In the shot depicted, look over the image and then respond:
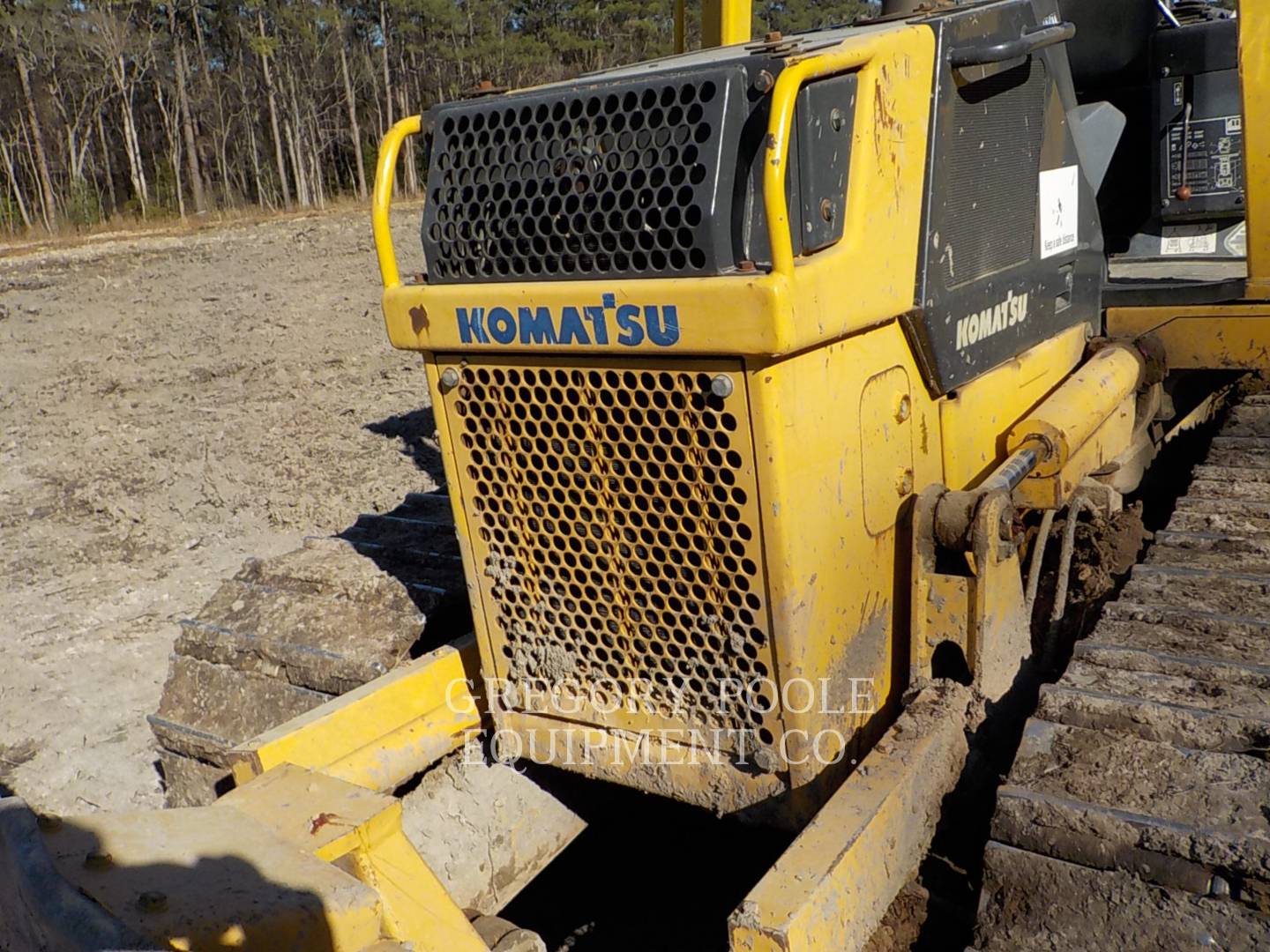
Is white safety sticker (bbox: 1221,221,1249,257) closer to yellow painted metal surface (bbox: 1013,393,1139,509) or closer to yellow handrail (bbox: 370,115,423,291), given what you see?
yellow painted metal surface (bbox: 1013,393,1139,509)

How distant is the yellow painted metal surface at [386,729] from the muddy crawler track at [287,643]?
0.17 m

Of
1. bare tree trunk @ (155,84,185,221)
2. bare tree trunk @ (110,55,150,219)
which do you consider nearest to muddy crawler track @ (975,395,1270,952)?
bare tree trunk @ (110,55,150,219)

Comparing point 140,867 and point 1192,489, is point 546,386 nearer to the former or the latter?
point 140,867

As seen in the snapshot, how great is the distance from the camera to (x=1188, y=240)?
4.32 meters

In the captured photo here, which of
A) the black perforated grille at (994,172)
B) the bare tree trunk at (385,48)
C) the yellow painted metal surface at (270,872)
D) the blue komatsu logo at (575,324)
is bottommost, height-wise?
the yellow painted metal surface at (270,872)

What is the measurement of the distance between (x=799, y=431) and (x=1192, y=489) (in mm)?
1302

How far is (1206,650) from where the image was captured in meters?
2.16

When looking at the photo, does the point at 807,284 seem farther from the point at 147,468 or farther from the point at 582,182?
the point at 147,468

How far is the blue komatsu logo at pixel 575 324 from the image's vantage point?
2094 millimetres

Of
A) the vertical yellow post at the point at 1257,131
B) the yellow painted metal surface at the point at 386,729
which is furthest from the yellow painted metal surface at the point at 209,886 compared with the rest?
the vertical yellow post at the point at 1257,131

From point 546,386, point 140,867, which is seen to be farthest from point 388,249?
point 140,867

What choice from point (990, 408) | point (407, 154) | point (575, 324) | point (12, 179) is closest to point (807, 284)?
point (575, 324)

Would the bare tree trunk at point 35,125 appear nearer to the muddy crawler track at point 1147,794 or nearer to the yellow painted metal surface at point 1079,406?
the yellow painted metal surface at point 1079,406

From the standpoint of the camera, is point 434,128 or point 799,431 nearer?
point 799,431
